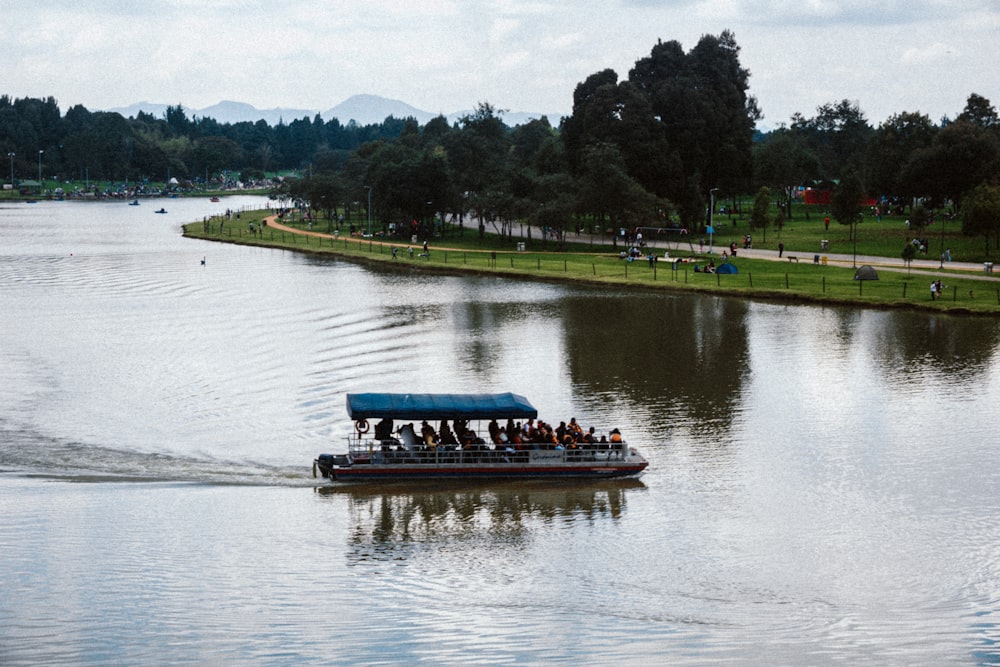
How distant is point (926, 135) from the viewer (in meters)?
136

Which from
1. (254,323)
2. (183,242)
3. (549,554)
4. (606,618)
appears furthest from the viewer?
(183,242)

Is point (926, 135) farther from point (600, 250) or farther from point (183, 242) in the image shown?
point (183, 242)

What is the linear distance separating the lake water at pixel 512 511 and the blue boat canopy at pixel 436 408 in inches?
107

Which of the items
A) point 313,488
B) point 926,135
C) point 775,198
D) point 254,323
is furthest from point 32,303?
point 775,198

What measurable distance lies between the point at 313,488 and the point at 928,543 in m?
20.8

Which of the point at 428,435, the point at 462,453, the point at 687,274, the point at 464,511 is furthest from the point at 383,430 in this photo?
the point at 687,274

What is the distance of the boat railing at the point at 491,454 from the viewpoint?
38.2 m

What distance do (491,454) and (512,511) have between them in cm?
331

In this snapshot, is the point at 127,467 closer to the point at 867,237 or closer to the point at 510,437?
the point at 510,437

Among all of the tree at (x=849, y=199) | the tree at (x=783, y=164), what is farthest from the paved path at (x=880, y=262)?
the tree at (x=783, y=164)

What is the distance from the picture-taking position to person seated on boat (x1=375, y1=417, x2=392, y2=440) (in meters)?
38.8

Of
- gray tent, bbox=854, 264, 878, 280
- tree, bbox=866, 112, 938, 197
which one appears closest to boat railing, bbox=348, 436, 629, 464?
gray tent, bbox=854, 264, 878, 280

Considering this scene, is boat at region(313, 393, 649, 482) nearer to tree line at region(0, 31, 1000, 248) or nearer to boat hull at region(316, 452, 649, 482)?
boat hull at region(316, 452, 649, 482)

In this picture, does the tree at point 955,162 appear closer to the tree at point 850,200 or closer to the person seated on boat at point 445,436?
the tree at point 850,200
